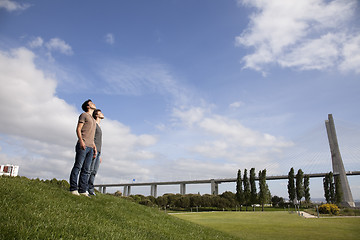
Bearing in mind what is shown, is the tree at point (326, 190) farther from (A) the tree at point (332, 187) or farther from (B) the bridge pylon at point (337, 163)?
(B) the bridge pylon at point (337, 163)

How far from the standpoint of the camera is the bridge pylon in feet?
236

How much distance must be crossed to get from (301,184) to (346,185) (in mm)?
13791

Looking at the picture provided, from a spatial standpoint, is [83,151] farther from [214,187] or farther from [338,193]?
[214,187]

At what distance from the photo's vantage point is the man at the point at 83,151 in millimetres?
7902

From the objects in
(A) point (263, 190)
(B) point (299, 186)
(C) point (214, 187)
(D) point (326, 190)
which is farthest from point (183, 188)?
(D) point (326, 190)

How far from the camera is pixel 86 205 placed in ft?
23.7

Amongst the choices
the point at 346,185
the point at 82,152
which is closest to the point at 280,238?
the point at 82,152

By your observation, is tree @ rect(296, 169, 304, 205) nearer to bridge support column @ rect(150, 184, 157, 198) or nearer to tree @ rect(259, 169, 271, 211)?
tree @ rect(259, 169, 271, 211)

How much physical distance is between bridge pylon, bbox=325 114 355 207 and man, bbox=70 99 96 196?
8608cm

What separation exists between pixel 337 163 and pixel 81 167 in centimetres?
9017

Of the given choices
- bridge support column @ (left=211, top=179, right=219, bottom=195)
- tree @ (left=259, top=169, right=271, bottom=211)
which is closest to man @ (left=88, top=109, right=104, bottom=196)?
tree @ (left=259, top=169, right=271, bottom=211)

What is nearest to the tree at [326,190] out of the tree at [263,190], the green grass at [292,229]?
the tree at [263,190]

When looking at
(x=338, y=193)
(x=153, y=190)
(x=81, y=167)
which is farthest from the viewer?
(x=153, y=190)

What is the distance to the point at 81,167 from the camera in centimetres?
811
